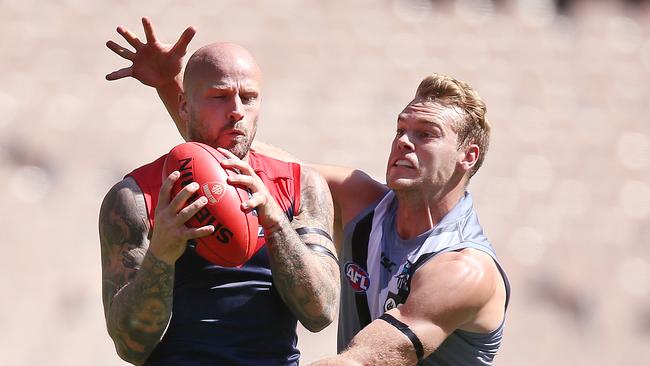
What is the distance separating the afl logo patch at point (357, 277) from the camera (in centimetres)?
396

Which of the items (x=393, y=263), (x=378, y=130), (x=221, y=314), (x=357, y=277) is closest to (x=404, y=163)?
(x=393, y=263)

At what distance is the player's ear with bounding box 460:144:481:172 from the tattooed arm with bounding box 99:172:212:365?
1.25m

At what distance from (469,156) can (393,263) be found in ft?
1.50

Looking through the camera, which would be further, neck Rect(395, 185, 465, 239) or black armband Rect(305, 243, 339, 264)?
neck Rect(395, 185, 465, 239)

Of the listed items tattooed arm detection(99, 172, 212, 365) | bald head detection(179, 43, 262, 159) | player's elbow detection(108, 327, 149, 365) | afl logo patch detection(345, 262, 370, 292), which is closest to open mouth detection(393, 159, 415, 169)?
afl logo patch detection(345, 262, 370, 292)

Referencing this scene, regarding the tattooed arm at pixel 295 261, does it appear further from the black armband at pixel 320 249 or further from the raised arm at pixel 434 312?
the raised arm at pixel 434 312

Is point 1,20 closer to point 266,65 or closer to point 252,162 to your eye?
point 266,65

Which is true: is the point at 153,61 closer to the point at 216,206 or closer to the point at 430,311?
the point at 216,206

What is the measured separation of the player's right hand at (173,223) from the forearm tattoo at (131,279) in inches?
1.7

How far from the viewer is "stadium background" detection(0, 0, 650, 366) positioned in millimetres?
7758

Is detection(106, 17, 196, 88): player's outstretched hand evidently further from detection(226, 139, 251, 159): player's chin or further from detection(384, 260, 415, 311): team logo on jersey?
detection(384, 260, 415, 311): team logo on jersey

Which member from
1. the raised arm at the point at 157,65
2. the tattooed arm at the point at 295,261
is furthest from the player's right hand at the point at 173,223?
the raised arm at the point at 157,65

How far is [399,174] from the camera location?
12.2 ft

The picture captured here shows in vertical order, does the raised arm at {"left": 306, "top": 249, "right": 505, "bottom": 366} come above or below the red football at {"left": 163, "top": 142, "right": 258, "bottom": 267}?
below
